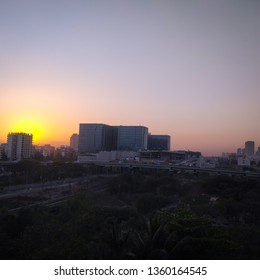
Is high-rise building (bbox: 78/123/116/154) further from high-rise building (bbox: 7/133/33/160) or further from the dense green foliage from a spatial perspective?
the dense green foliage

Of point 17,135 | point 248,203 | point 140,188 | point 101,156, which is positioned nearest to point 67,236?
point 248,203

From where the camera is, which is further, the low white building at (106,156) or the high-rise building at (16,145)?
the high-rise building at (16,145)

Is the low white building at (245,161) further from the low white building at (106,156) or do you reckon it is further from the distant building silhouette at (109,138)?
the distant building silhouette at (109,138)

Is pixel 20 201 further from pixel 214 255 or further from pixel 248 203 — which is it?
pixel 214 255

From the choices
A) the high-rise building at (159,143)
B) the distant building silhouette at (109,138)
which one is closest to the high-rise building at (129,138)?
the distant building silhouette at (109,138)

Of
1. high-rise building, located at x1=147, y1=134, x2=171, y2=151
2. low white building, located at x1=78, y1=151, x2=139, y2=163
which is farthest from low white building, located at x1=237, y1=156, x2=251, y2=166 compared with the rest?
high-rise building, located at x1=147, y1=134, x2=171, y2=151

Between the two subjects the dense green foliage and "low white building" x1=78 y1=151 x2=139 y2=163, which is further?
"low white building" x1=78 y1=151 x2=139 y2=163

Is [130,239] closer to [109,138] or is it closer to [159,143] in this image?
[109,138]

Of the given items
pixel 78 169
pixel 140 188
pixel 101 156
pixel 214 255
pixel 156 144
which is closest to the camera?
pixel 214 255
